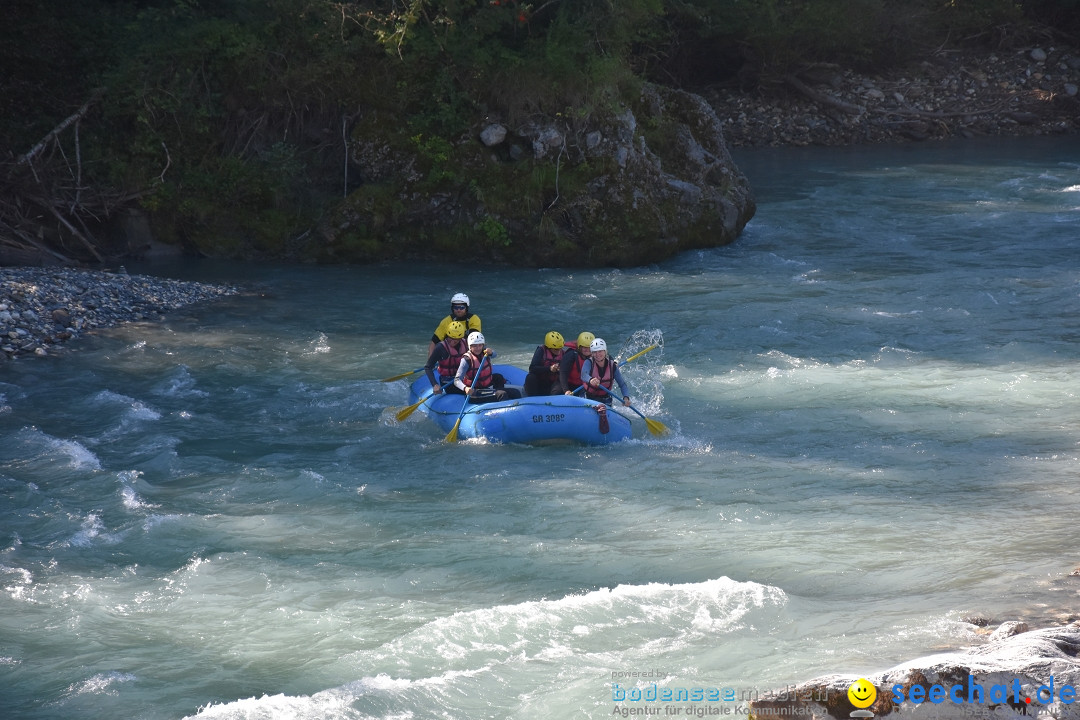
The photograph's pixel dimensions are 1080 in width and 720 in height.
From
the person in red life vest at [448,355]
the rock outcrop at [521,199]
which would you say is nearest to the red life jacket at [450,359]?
the person in red life vest at [448,355]

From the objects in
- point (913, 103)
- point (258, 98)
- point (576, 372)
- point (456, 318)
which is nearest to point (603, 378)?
point (576, 372)

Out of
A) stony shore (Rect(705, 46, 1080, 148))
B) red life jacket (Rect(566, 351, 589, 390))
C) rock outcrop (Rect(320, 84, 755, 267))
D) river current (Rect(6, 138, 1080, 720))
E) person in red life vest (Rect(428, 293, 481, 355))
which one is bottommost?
river current (Rect(6, 138, 1080, 720))

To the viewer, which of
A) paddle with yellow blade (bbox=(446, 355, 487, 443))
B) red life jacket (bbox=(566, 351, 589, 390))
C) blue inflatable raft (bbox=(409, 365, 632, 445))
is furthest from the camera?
red life jacket (bbox=(566, 351, 589, 390))

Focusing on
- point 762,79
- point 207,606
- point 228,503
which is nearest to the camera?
point 207,606

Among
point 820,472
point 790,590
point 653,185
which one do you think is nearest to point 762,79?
point 653,185

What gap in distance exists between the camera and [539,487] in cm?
779

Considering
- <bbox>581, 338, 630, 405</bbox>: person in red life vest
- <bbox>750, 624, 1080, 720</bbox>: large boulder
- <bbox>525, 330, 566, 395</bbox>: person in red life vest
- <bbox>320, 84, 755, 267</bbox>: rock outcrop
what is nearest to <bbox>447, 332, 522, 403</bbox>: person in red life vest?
<bbox>525, 330, 566, 395</bbox>: person in red life vest

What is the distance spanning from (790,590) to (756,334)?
20.7 feet

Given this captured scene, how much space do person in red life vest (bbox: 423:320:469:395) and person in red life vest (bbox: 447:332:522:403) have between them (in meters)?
0.21

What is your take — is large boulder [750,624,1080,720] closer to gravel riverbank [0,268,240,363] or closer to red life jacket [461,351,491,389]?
red life jacket [461,351,491,389]

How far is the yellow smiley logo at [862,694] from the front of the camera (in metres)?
3.93

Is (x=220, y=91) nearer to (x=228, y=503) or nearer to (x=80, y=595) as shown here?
(x=228, y=503)

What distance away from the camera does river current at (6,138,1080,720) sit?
16.9 feet

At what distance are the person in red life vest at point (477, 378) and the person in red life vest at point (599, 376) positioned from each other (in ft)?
2.17
